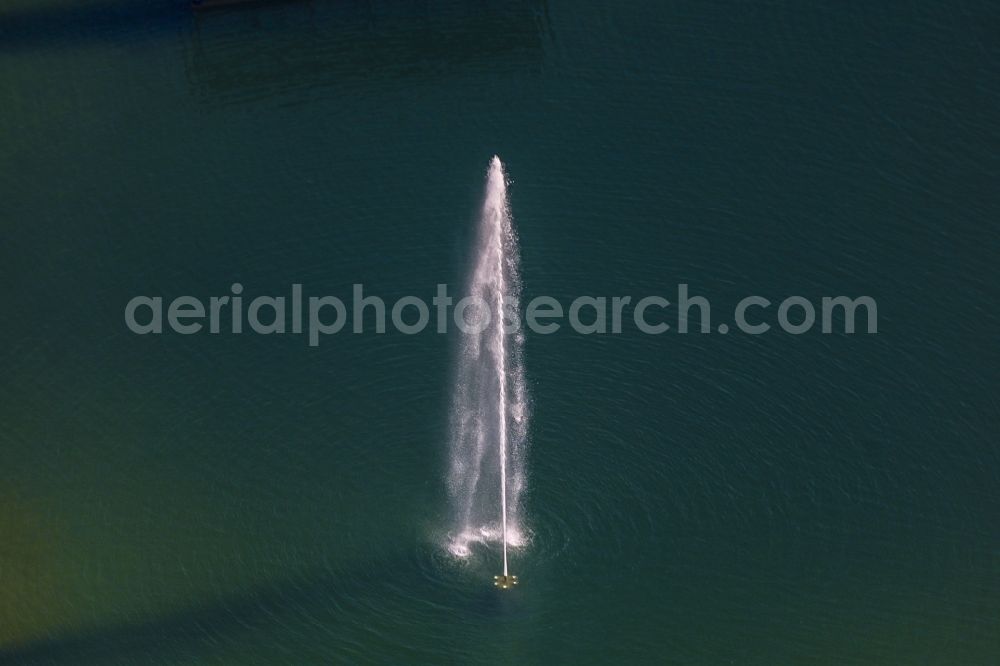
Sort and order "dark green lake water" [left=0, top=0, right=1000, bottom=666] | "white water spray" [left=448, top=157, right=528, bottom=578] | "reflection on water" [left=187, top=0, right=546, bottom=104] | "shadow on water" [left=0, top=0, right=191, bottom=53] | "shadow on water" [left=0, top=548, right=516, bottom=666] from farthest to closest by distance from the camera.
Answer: "shadow on water" [left=0, top=0, right=191, bottom=53], "reflection on water" [left=187, top=0, right=546, bottom=104], "white water spray" [left=448, top=157, right=528, bottom=578], "dark green lake water" [left=0, top=0, right=1000, bottom=666], "shadow on water" [left=0, top=548, right=516, bottom=666]

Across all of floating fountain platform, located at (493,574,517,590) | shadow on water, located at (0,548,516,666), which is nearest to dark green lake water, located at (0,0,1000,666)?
shadow on water, located at (0,548,516,666)

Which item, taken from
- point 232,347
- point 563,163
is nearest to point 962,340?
point 563,163

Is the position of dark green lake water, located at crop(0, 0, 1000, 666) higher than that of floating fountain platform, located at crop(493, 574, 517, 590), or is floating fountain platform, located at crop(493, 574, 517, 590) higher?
dark green lake water, located at crop(0, 0, 1000, 666)

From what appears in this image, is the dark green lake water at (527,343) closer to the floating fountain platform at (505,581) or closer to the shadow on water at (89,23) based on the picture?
the shadow on water at (89,23)

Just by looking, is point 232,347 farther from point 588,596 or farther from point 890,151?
point 890,151

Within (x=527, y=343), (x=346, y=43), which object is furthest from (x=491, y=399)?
(x=346, y=43)

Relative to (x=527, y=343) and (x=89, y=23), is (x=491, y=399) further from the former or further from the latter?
(x=89, y=23)

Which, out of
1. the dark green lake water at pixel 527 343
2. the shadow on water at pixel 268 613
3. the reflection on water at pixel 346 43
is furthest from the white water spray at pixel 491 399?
the reflection on water at pixel 346 43

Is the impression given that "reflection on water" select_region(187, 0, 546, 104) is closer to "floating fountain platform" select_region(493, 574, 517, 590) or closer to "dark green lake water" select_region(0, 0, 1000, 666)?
"dark green lake water" select_region(0, 0, 1000, 666)
